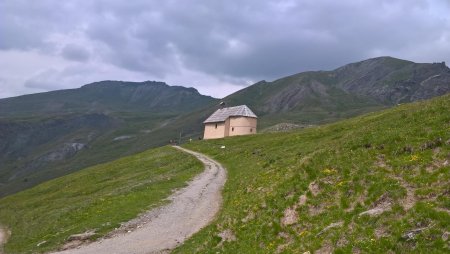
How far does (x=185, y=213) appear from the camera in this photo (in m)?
35.3

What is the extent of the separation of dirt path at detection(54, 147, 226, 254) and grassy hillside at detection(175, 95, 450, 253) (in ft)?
7.83

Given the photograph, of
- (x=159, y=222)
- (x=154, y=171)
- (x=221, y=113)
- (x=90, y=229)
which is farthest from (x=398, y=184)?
(x=221, y=113)

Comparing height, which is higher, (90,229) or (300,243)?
(300,243)

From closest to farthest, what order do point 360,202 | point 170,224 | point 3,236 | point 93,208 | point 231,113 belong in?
point 360,202 < point 170,224 < point 93,208 < point 3,236 < point 231,113

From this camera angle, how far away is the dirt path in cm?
2759

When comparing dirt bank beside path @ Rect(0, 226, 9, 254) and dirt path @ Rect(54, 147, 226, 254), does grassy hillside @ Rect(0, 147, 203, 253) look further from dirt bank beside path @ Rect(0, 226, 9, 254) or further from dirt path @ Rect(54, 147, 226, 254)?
dirt path @ Rect(54, 147, 226, 254)

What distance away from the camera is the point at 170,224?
32.2 meters

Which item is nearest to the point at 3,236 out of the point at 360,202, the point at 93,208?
the point at 93,208

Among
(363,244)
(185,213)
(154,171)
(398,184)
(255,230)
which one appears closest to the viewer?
(363,244)

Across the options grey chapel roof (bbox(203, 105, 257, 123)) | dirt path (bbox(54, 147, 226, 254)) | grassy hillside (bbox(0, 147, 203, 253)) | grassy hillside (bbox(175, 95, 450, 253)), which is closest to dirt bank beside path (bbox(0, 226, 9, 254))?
grassy hillside (bbox(0, 147, 203, 253))

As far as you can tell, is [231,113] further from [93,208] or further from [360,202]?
[360,202]

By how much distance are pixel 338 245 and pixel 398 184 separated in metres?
5.50

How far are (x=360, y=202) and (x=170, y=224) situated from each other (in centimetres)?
1600

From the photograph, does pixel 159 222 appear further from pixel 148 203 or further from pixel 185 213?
pixel 148 203
